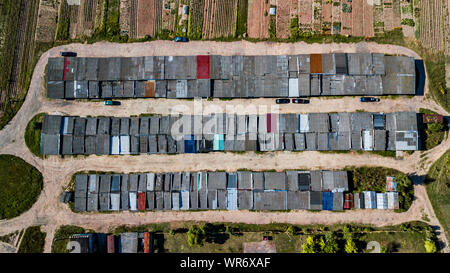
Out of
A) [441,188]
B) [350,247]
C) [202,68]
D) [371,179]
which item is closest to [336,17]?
[202,68]

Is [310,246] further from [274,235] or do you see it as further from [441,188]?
[441,188]

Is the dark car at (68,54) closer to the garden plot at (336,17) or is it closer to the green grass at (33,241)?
the green grass at (33,241)

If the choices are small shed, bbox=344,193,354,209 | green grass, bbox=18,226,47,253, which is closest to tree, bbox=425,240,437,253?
small shed, bbox=344,193,354,209

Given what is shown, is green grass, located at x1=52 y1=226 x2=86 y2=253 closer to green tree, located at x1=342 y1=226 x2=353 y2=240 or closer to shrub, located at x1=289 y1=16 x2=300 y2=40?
green tree, located at x1=342 y1=226 x2=353 y2=240

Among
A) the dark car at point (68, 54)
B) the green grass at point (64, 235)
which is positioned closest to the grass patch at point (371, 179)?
the green grass at point (64, 235)

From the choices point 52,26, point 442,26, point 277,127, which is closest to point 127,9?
point 52,26

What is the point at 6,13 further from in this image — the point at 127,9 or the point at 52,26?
the point at 127,9
